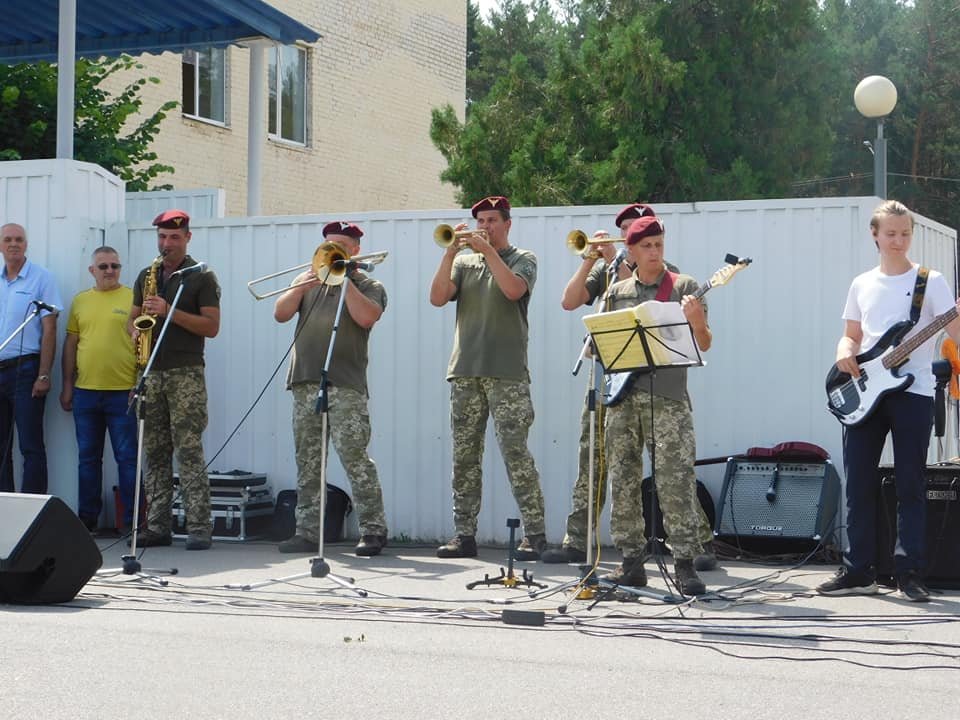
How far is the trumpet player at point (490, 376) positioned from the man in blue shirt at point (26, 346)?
313 centimetres

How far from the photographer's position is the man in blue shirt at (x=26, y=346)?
10148 millimetres

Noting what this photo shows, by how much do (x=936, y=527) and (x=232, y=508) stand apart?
4.90m

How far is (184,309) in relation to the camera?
9555 millimetres

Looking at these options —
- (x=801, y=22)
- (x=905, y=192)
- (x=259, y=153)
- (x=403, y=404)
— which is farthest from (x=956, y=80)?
(x=403, y=404)

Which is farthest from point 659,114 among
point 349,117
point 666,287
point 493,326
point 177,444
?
point 666,287

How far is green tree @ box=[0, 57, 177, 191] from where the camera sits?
47.5 ft

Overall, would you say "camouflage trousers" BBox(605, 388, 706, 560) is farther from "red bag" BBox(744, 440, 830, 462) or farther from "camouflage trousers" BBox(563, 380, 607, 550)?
"red bag" BBox(744, 440, 830, 462)

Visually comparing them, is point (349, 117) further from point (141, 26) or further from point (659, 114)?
point (141, 26)

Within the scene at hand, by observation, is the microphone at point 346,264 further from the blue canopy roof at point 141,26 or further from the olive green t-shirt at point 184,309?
the blue canopy roof at point 141,26

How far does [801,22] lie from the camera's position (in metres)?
19.2

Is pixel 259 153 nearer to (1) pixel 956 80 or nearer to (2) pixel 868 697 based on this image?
(2) pixel 868 697

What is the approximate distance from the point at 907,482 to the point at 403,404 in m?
4.03

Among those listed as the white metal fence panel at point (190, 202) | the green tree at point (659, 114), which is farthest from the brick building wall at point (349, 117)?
the white metal fence panel at point (190, 202)

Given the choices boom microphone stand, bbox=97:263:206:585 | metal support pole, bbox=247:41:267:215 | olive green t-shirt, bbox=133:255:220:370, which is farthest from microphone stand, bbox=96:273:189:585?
metal support pole, bbox=247:41:267:215
